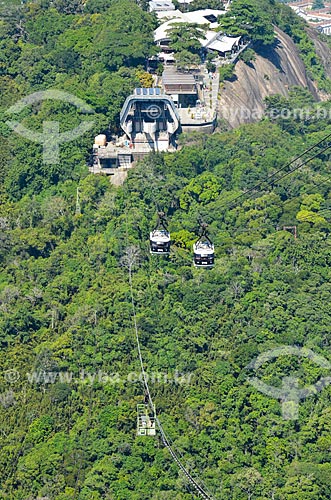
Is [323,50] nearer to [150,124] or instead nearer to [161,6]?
[161,6]

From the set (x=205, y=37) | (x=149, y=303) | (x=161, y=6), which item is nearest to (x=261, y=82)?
(x=205, y=37)

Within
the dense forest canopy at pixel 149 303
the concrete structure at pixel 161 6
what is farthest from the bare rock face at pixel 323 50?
the dense forest canopy at pixel 149 303

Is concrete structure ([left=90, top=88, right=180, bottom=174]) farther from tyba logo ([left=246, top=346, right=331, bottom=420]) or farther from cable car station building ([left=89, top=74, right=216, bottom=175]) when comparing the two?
tyba logo ([left=246, top=346, right=331, bottom=420])

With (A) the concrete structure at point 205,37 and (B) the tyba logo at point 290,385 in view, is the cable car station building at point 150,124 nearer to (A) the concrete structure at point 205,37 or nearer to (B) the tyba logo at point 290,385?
(A) the concrete structure at point 205,37

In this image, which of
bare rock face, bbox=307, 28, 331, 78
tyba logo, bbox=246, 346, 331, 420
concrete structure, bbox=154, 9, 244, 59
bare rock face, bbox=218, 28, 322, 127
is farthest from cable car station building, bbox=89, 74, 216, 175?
bare rock face, bbox=307, 28, 331, 78

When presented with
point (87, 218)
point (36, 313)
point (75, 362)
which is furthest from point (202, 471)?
point (87, 218)

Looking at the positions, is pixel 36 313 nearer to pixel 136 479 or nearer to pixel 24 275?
pixel 24 275
